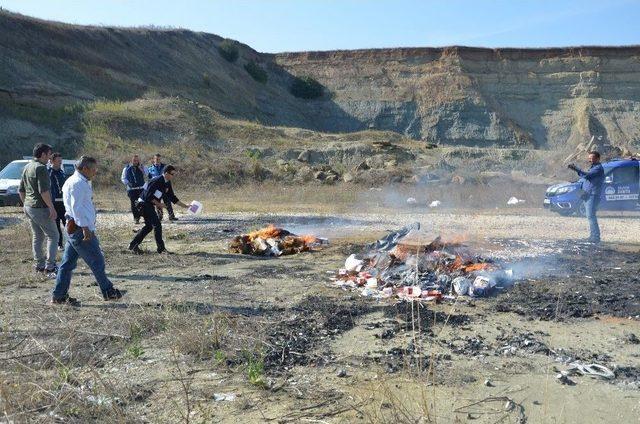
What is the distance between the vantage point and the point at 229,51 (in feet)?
181

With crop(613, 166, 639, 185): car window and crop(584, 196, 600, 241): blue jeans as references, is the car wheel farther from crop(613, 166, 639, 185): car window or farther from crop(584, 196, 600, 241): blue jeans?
crop(584, 196, 600, 241): blue jeans

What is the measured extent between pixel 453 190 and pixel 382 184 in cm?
356

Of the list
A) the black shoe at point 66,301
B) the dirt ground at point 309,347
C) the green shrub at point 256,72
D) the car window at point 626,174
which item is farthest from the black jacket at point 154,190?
the green shrub at point 256,72

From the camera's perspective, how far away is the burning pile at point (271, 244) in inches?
439

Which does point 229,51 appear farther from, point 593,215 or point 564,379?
point 564,379

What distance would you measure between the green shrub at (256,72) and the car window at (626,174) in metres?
41.5

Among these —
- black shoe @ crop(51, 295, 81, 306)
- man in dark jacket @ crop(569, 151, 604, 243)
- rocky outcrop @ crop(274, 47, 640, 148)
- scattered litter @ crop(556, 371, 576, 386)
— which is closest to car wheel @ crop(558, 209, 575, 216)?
man in dark jacket @ crop(569, 151, 604, 243)

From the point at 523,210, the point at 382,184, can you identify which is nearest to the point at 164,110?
the point at 382,184

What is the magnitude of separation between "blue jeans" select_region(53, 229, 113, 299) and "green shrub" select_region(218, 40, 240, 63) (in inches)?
1996

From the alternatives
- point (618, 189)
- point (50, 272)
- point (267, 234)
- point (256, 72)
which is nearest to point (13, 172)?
point (267, 234)

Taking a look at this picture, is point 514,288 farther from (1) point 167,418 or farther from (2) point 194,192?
(2) point 194,192

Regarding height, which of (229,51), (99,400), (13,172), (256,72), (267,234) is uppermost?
(229,51)

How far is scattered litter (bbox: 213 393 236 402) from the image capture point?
452cm

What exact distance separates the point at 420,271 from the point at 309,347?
3.03 meters
